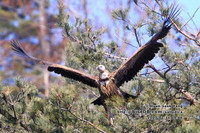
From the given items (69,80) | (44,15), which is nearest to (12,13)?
(44,15)

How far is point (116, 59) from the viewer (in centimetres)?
496

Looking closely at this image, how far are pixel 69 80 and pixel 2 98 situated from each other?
1.31m

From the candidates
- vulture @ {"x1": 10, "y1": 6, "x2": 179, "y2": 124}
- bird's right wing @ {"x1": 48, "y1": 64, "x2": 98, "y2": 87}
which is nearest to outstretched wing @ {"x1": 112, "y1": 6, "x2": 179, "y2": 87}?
vulture @ {"x1": 10, "y1": 6, "x2": 179, "y2": 124}

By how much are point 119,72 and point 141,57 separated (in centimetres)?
34

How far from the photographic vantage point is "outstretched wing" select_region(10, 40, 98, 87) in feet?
15.9

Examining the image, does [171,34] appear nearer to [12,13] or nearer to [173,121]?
[173,121]

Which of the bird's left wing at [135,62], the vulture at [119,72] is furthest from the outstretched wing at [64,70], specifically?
the bird's left wing at [135,62]

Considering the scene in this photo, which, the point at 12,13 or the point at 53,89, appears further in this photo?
the point at 12,13

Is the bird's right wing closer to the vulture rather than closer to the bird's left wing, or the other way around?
the vulture

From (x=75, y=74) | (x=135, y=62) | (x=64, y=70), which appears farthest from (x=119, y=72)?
(x=64, y=70)

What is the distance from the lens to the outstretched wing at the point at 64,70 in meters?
4.83

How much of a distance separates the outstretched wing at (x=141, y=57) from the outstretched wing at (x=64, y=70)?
37 centimetres

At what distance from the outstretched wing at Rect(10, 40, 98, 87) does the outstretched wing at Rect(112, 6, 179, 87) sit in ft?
1.21

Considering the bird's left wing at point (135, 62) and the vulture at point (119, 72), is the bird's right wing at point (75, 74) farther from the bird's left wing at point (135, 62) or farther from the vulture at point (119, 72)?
the bird's left wing at point (135, 62)
